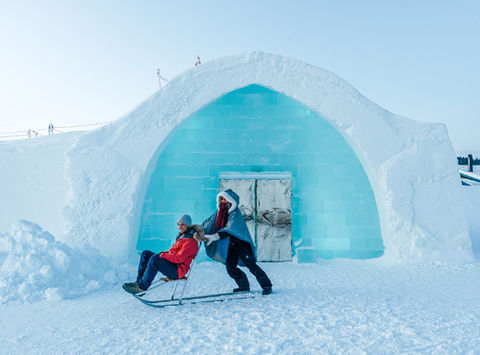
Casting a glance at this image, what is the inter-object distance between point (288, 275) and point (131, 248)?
2.35 meters

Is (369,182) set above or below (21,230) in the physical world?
above

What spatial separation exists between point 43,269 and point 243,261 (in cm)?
227

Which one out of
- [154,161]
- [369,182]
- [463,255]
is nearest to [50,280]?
[154,161]

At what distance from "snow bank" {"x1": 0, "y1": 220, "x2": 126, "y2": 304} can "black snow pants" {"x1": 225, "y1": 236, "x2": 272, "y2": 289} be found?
1652 mm

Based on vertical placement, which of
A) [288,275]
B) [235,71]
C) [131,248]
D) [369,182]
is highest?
[235,71]

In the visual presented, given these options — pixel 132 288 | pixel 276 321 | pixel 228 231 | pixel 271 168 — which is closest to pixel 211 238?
pixel 228 231

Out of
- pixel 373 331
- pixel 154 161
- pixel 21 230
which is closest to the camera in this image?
pixel 373 331

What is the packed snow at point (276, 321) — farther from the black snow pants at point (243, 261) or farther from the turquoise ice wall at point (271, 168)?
the turquoise ice wall at point (271, 168)

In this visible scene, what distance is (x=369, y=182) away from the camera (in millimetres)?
5562

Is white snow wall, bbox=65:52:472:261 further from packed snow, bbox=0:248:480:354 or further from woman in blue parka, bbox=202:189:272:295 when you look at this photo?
woman in blue parka, bbox=202:189:272:295

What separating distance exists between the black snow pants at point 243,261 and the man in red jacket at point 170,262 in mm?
421

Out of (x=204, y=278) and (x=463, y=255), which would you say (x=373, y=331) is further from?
(x=463, y=255)

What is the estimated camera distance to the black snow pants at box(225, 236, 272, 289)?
3.45 m

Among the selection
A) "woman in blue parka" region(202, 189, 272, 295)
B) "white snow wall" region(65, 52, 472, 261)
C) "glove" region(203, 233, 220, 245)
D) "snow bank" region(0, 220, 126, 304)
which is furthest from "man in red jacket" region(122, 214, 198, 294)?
"white snow wall" region(65, 52, 472, 261)
